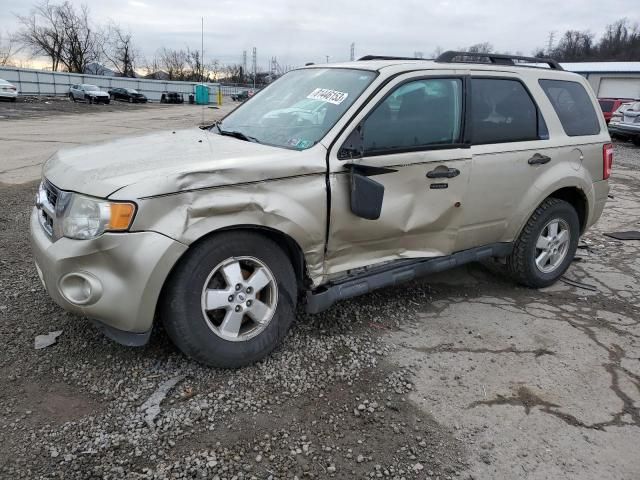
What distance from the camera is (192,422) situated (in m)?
2.69

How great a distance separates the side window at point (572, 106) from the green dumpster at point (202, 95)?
159 ft

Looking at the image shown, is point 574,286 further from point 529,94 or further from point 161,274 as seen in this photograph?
point 161,274

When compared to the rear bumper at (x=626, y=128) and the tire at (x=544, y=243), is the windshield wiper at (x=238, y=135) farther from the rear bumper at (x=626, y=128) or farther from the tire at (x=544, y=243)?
the rear bumper at (x=626, y=128)

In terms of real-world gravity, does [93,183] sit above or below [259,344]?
above

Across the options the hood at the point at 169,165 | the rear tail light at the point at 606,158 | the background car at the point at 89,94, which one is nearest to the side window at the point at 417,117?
the hood at the point at 169,165

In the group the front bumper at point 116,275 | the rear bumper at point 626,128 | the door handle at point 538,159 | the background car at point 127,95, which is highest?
the background car at point 127,95

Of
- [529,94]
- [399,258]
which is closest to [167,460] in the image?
[399,258]

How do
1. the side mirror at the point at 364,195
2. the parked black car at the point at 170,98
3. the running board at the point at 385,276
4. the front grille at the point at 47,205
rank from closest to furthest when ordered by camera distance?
the front grille at the point at 47,205, the side mirror at the point at 364,195, the running board at the point at 385,276, the parked black car at the point at 170,98

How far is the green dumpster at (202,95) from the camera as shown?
162ft

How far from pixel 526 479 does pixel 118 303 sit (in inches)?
84.5

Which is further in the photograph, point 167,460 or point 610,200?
point 610,200

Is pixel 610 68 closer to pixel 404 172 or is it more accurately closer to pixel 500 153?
pixel 500 153

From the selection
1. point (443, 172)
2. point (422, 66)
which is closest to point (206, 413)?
point (443, 172)

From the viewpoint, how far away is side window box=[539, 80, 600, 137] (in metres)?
4.45
